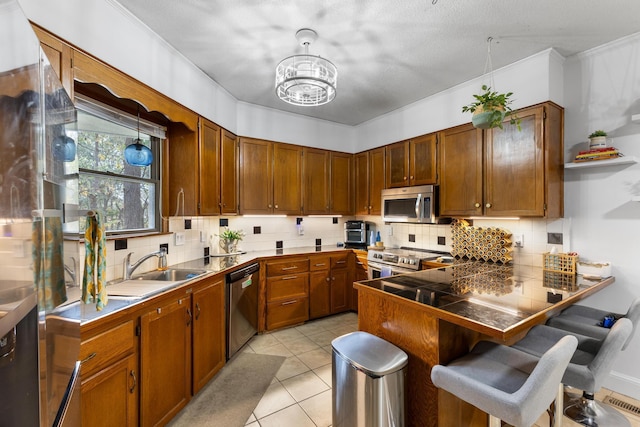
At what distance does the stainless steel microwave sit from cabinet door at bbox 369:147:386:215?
0.19 metres

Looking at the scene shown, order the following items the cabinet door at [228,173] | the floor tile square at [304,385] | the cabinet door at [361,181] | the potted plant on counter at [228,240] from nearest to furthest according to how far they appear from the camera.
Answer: the floor tile square at [304,385] < the cabinet door at [228,173] < the potted plant on counter at [228,240] < the cabinet door at [361,181]

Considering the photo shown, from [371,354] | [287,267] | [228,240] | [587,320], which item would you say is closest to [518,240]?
[587,320]

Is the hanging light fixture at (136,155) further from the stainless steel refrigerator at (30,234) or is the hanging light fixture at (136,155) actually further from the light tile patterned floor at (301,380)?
the light tile patterned floor at (301,380)

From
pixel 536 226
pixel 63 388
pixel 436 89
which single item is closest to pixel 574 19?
pixel 436 89

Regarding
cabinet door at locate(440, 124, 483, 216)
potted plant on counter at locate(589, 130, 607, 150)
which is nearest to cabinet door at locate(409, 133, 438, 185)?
cabinet door at locate(440, 124, 483, 216)

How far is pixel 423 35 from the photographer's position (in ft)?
7.02

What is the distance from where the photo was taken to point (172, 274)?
2.43m

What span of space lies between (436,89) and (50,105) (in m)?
3.27

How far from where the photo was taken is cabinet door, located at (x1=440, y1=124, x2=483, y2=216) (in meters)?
2.81

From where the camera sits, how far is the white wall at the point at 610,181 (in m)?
2.18

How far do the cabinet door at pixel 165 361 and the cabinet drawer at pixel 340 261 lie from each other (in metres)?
2.01

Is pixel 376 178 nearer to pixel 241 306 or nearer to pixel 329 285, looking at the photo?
pixel 329 285

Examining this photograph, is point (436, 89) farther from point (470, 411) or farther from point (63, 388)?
point (63, 388)

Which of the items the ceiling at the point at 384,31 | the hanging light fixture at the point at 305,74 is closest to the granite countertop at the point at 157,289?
the hanging light fixture at the point at 305,74
